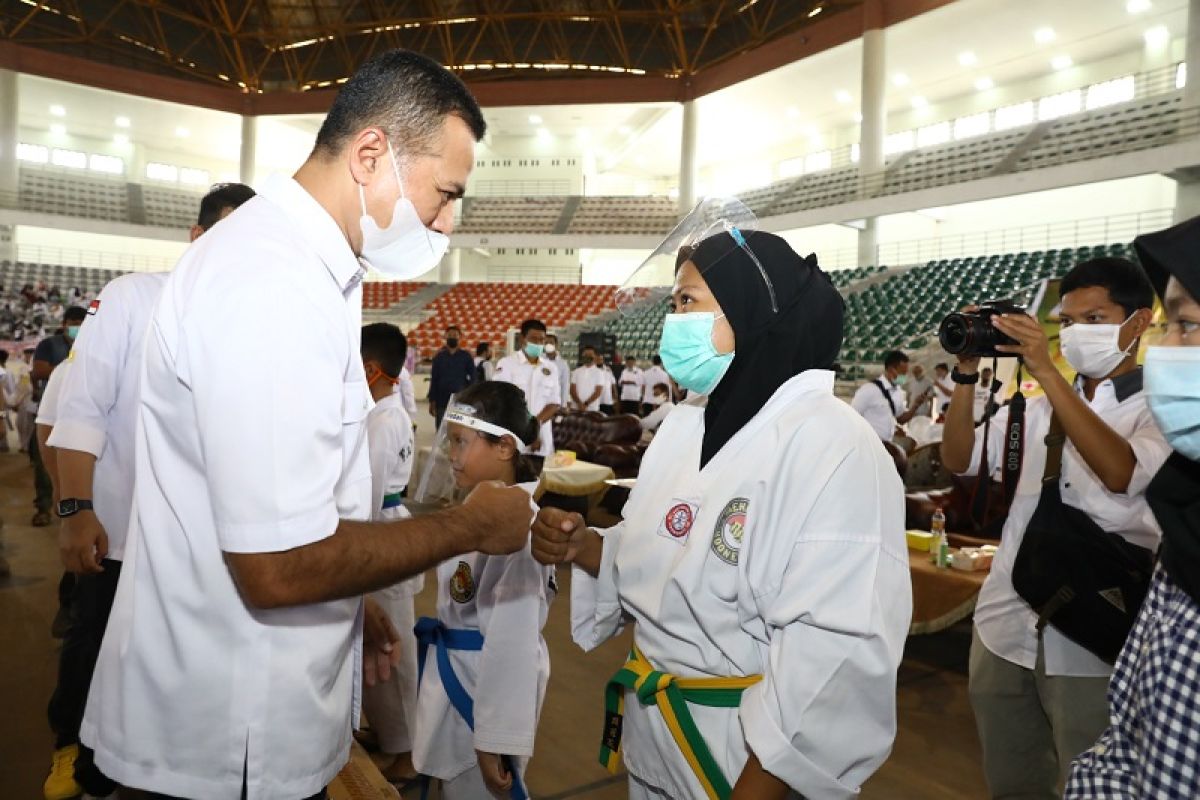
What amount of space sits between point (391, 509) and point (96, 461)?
1100 millimetres

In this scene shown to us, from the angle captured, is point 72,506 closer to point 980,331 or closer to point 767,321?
point 767,321

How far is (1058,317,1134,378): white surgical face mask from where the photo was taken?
2.23 metres

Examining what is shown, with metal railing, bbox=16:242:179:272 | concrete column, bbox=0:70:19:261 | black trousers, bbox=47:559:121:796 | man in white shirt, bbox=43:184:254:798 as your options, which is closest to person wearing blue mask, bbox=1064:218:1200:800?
man in white shirt, bbox=43:184:254:798

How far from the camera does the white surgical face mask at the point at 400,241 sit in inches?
55.9

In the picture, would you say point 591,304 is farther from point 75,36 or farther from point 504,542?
point 504,542

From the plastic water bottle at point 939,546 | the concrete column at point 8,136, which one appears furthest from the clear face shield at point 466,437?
the concrete column at point 8,136

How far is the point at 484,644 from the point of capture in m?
2.25

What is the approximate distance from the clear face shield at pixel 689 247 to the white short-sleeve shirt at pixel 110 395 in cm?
156

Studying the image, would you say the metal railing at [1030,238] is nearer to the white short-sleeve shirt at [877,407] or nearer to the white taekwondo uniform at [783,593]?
the white short-sleeve shirt at [877,407]

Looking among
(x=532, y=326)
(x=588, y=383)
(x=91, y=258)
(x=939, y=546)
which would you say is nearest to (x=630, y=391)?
(x=588, y=383)

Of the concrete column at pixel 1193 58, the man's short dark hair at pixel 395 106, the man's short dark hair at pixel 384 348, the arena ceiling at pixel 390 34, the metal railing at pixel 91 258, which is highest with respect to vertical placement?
the arena ceiling at pixel 390 34

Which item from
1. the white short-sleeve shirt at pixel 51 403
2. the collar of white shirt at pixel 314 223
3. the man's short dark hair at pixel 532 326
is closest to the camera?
the collar of white shirt at pixel 314 223

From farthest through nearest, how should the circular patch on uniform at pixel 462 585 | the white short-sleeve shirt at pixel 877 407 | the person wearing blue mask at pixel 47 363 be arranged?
the white short-sleeve shirt at pixel 877 407 → the person wearing blue mask at pixel 47 363 → the circular patch on uniform at pixel 462 585

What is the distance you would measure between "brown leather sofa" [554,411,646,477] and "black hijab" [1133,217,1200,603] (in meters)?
6.95
